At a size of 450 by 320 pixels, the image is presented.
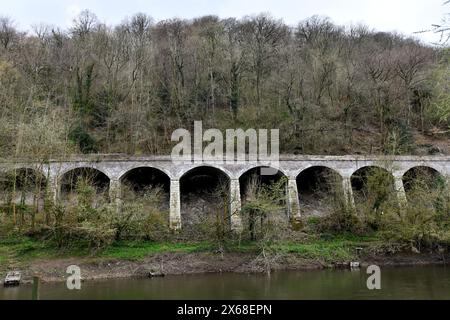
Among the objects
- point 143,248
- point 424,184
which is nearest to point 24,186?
point 143,248

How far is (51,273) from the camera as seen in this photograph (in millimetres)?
21891

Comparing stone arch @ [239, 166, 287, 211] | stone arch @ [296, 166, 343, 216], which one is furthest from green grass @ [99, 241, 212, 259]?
stone arch @ [296, 166, 343, 216]

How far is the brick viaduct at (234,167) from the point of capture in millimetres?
26678

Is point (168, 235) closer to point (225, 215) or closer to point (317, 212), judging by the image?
point (225, 215)

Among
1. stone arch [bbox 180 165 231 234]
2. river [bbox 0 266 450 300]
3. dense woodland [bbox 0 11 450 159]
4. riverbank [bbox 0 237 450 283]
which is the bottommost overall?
river [bbox 0 266 450 300]

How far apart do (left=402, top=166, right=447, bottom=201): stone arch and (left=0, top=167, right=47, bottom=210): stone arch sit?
70.8ft

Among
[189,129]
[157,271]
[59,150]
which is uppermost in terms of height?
[189,129]

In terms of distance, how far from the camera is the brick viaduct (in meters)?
26.7

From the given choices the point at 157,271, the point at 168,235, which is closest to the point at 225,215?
the point at 168,235

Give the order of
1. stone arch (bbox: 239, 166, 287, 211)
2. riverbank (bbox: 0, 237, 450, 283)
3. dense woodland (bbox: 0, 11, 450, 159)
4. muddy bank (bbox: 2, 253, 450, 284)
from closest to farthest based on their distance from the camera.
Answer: muddy bank (bbox: 2, 253, 450, 284) → riverbank (bbox: 0, 237, 450, 283) → stone arch (bbox: 239, 166, 287, 211) → dense woodland (bbox: 0, 11, 450, 159)

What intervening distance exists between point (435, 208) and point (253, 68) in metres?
25.8

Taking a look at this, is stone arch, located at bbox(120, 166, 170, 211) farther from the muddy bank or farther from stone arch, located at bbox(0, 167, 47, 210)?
the muddy bank

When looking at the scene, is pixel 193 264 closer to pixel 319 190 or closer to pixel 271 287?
pixel 271 287

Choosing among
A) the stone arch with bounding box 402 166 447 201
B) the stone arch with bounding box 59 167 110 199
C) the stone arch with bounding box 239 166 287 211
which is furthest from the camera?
the stone arch with bounding box 239 166 287 211
